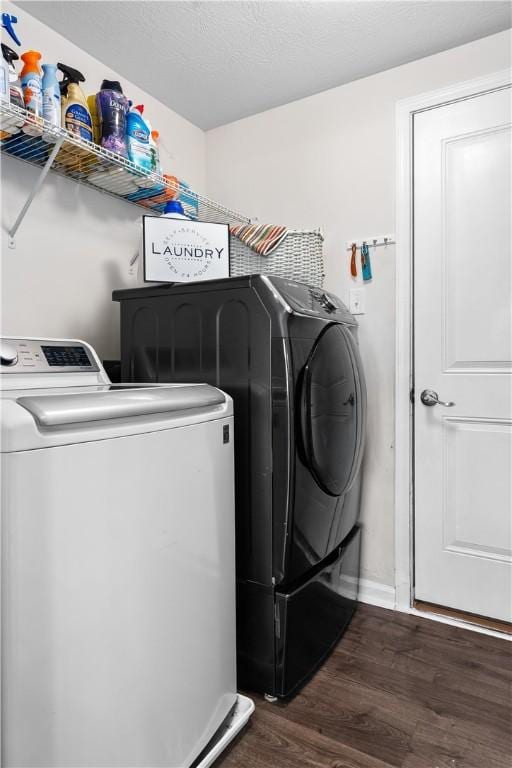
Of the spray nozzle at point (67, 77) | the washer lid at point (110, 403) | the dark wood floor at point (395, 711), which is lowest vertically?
the dark wood floor at point (395, 711)

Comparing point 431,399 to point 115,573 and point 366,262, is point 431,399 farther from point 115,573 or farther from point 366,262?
point 115,573

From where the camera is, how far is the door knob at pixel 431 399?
6.53ft

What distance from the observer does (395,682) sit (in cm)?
157

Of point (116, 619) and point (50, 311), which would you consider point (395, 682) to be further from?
point (50, 311)

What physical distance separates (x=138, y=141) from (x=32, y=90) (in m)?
0.43

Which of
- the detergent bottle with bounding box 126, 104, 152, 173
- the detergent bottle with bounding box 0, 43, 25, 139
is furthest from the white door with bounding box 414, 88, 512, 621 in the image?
the detergent bottle with bounding box 0, 43, 25, 139

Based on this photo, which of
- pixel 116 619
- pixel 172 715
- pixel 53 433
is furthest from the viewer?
pixel 172 715

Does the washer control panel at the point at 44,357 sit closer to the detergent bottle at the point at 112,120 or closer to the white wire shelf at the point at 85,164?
the white wire shelf at the point at 85,164

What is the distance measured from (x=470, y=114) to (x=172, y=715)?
2337mm

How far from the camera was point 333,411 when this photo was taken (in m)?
1.59

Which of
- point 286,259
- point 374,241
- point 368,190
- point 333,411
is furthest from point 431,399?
point 368,190

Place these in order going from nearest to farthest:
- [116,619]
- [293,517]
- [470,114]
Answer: [116,619], [293,517], [470,114]

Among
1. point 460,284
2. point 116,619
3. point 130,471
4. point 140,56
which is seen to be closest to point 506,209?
point 460,284

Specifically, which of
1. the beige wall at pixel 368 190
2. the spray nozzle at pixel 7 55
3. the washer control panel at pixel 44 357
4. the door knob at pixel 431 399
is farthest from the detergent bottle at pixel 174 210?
the door knob at pixel 431 399
